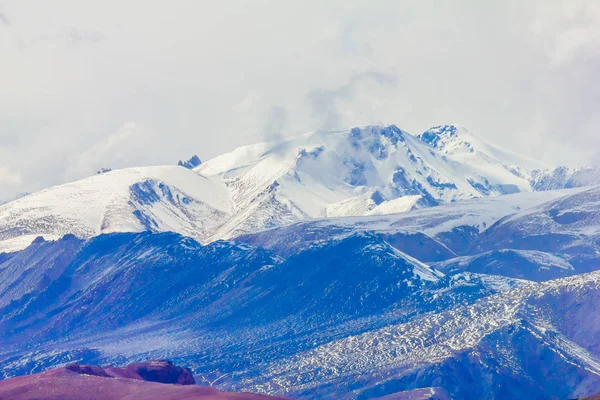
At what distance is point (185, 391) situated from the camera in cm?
19862

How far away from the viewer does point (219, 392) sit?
198 m

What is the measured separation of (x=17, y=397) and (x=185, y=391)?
23412mm

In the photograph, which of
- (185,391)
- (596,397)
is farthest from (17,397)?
(596,397)

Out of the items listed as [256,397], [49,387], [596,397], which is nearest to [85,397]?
[49,387]

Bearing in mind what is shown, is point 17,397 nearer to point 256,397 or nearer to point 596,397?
point 256,397

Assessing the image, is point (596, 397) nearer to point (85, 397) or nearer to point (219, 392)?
point (219, 392)

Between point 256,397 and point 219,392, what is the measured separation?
9813 mm

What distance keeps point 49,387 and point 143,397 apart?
1515cm

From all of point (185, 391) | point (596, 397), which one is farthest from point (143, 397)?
point (596, 397)

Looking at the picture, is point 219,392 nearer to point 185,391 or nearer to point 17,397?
point 185,391

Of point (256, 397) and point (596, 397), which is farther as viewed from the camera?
point (256, 397)

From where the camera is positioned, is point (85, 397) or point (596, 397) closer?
point (596, 397)

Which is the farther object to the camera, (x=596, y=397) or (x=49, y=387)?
(x=49, y=387)

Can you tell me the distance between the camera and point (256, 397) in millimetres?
189625
